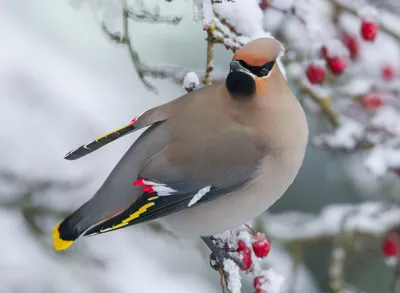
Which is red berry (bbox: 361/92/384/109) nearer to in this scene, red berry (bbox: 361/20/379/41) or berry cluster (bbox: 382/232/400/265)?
red berry (bbox: 361/20/379/41)

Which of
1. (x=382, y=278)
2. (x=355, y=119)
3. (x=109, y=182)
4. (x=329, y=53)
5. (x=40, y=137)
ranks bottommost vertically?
(x=382, y=278)

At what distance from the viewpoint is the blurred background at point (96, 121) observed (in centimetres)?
361

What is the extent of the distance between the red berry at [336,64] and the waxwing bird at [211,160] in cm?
65

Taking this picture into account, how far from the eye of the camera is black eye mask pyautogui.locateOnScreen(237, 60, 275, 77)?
2.23m

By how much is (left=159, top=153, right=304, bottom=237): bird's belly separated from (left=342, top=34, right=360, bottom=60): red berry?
1257mm

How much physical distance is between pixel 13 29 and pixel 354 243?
219 cm

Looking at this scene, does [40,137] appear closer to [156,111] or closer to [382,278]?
[156,111]

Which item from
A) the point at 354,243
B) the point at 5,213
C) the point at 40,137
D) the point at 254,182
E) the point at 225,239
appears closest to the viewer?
the point at 254,182

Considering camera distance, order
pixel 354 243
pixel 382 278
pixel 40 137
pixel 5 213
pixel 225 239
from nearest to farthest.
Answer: pixel 225 239 < pixel 5 213 < pixel 354 243 < pixel 40 137 < pixel 382 278

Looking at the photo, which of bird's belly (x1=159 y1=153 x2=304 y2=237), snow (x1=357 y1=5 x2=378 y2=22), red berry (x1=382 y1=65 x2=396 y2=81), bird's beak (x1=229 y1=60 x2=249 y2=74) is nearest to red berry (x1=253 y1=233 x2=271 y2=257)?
bird's belly (x1=159 y1=153 x2=304 y2=237)

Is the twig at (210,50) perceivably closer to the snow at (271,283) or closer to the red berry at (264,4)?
the red berry at (264,4)

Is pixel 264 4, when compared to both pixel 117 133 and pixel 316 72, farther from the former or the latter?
pixel 117 133

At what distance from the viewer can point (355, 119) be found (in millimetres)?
4035

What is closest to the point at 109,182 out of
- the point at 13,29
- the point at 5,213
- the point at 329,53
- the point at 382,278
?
the point at 329,53
